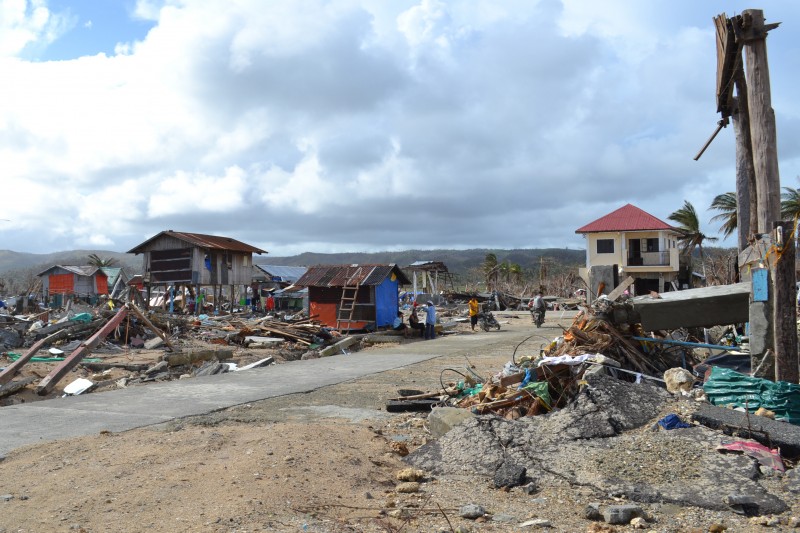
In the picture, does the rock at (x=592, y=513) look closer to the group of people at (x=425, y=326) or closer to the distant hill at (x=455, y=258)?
the group of people at (x=425, y=326)

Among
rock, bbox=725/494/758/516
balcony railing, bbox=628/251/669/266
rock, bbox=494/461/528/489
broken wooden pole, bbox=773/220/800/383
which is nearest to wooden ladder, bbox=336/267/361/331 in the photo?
→ broken wooden pole, bbox=773/220/800/383

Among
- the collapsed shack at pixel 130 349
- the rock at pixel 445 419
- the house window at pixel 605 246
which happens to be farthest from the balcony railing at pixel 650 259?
the rock at pixel 445 419

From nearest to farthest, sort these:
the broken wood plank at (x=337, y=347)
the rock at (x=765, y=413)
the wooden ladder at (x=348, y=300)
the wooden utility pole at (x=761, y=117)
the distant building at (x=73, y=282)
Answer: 1. the rock at (x=765, y=413)
2. the wooden utility pole at (x=761, y=117)
3. the broken wood plank at (x=337, y=347)
4. the wooden ladder at (x=348, y=300)
5. the distant building at (x=73, y=282)

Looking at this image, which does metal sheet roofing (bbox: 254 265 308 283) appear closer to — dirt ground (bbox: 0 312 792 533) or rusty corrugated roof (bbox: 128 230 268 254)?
rusty corrugated roof (bbox: 128 230 268 254)

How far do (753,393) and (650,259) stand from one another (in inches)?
Answer: 1650

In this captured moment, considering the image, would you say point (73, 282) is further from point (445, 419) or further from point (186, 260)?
point (445, 419)

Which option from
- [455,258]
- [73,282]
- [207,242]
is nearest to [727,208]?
[207,242]

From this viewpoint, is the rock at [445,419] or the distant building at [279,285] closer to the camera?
the rock at [445,419]

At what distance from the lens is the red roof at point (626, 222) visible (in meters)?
46.2

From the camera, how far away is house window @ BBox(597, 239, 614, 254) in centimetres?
4725

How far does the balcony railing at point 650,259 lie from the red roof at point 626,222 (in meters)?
1.92

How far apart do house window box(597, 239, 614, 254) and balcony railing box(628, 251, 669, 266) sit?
1521mm

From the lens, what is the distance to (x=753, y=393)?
273 inches

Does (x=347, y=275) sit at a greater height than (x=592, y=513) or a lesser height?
greater
